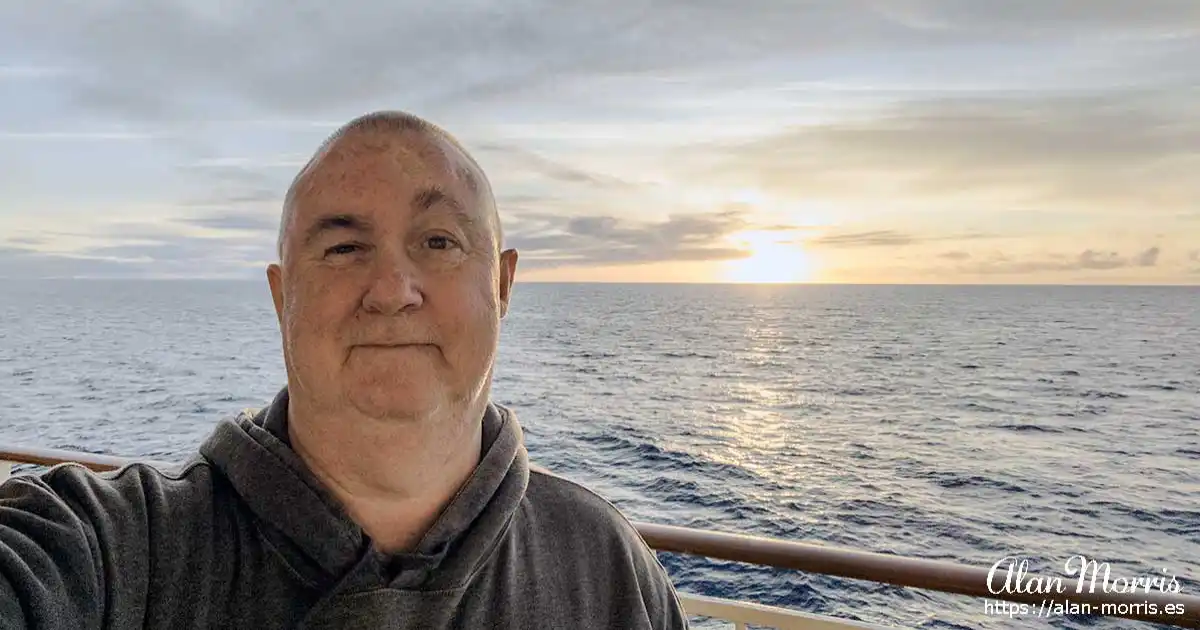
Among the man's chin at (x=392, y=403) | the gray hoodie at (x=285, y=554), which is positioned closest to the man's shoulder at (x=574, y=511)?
the gray hoodie at (x=285, y=554)

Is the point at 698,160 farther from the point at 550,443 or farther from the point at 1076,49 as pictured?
the point at 550,443

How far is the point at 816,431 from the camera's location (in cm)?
1606

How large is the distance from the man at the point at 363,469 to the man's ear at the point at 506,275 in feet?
0.14

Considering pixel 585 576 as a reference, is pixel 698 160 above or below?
above

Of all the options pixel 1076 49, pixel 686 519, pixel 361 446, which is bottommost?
pixel 686 519

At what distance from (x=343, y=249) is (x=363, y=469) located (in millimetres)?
246

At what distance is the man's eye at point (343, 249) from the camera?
2.53 ft

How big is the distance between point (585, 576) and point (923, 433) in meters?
16.9

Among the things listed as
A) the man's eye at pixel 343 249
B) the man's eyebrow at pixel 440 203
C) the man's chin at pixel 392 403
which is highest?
the man's eyebrow at pixel 440 203

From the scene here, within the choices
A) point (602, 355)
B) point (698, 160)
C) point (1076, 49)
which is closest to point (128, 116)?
point (698, 160)

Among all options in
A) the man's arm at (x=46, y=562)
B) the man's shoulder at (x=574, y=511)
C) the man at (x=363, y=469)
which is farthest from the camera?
the man's shoulder at (x=574, y=511)

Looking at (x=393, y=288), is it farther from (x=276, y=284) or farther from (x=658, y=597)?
(x=658, y=597)

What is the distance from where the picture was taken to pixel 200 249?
55.7 feet

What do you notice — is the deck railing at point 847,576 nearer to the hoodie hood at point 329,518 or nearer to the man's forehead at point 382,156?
the hoodie hood at point 329,518
